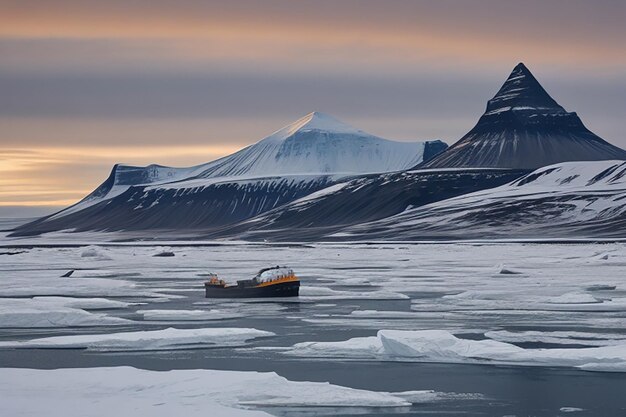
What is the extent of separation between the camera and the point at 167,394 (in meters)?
25.6

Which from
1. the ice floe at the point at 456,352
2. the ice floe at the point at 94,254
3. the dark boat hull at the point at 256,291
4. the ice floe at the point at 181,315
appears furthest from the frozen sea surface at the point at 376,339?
the ice floe at the point at 94,254

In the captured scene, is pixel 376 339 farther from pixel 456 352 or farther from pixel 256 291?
pixel 256 291

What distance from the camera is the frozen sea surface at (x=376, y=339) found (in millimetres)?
27100

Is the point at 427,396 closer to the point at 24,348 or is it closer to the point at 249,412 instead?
the point at 249,412

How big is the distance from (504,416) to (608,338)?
13185mm

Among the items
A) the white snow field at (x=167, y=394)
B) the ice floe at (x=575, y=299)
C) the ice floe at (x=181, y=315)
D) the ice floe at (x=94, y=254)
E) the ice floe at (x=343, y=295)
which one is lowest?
the white snow field at (x=167, y=394)

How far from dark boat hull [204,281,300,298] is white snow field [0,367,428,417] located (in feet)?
100

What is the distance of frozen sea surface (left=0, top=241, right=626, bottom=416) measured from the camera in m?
27.1

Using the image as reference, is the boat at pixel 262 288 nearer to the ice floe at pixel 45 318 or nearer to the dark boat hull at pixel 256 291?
the dark boat hull at pixel 256 291

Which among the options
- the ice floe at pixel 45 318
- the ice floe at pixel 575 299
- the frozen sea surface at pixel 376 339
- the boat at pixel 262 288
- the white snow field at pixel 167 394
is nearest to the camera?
the white snow field at pixel 167 394

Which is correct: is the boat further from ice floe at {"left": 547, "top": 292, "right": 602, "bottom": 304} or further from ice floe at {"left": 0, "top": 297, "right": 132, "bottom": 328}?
ice floe at {"left": 0, "top": 297, "right": 132, "bottom": 328}

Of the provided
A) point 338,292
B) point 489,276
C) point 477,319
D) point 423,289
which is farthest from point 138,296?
point 489,276

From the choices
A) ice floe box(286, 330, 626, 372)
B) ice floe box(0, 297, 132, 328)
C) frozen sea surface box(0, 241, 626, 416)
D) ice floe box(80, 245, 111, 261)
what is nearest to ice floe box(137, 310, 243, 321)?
frozen sea surface box(0, 241, 626, 416)

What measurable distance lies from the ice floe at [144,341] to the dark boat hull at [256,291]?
20890 mm
